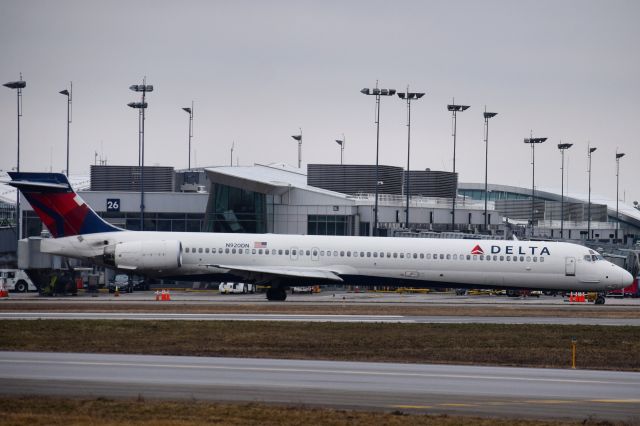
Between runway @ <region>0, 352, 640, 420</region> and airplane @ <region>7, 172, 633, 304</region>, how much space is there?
91.4 feet

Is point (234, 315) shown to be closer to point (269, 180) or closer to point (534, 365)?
point (534, 365)

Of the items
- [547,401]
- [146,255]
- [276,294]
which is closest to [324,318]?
[276,294]

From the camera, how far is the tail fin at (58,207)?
54875 mm

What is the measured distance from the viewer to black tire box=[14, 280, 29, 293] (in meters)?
73.1

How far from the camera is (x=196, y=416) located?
17906 millimetres

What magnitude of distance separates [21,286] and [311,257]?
28859 millimetres

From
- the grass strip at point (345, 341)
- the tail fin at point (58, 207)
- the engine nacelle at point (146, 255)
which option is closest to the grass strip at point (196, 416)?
the grass strip at point (345, 341)

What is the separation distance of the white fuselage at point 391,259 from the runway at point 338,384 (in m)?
28.0

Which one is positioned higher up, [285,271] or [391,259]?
[391,259]

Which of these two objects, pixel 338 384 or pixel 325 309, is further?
pixel 325 309

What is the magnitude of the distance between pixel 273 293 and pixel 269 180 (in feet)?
111

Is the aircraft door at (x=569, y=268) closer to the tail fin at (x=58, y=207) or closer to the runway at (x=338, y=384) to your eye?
the tail fin at (x=58, y=207)

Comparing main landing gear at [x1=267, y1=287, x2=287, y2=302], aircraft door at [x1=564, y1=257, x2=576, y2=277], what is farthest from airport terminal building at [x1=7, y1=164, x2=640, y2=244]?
main landing gear at [x1=267, y1=287, x2=287, y2=302]

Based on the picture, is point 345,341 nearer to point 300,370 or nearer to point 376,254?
point 300,370
